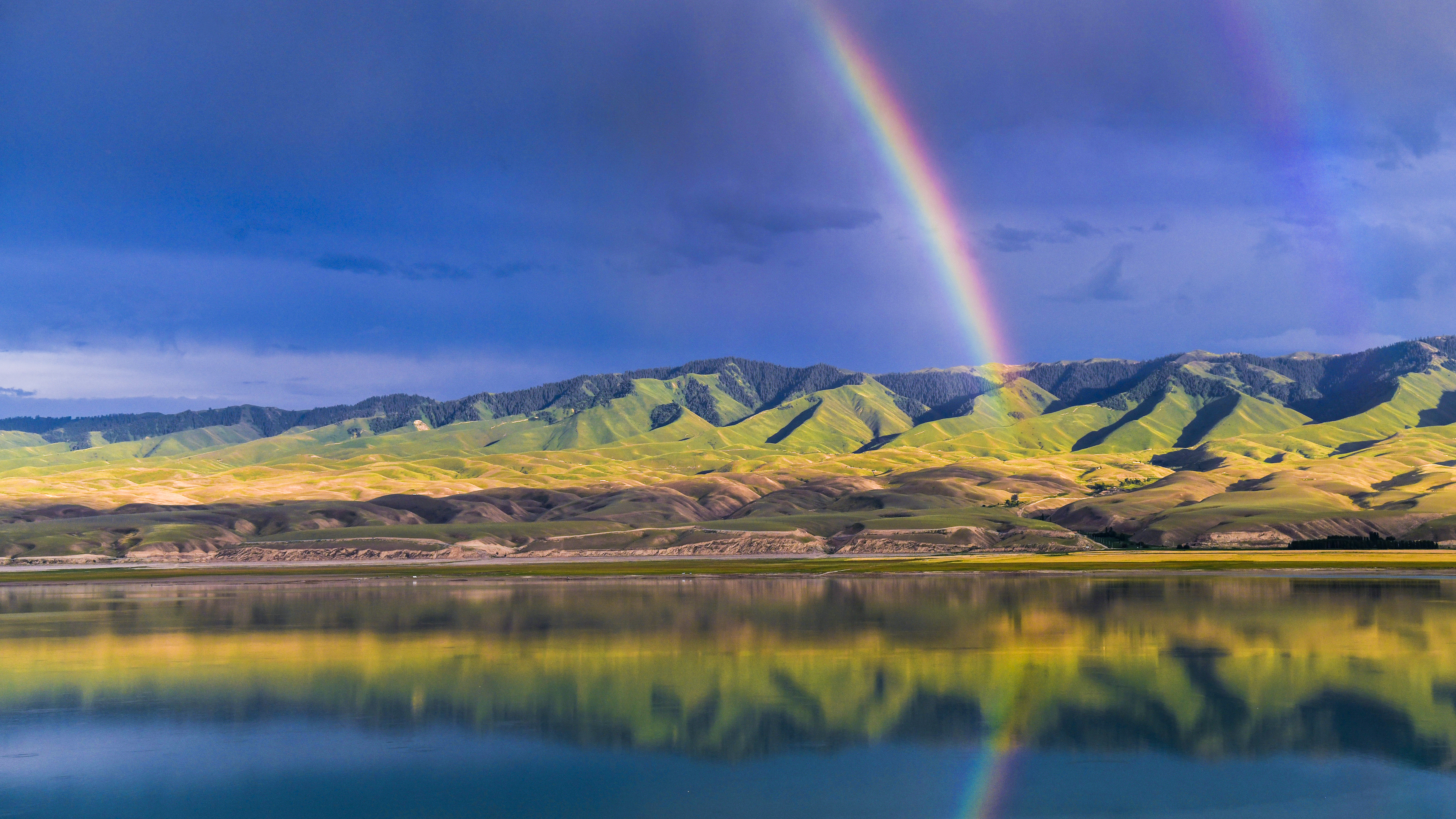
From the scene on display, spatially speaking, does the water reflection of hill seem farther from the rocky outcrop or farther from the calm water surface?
the rocky outcrop

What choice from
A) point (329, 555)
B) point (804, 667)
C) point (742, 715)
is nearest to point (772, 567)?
point (329, 555)

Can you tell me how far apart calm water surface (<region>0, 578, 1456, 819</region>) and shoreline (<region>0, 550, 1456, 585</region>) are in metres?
48.3

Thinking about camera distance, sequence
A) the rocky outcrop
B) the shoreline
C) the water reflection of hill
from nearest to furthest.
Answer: the water reflection of hill, the shoreline, the rocky outcrop

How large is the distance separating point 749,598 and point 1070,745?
58131 millimetres

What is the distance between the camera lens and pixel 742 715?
44.2 m

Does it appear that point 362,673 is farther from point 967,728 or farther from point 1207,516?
point 1207,516

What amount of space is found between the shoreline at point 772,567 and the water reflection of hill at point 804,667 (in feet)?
110

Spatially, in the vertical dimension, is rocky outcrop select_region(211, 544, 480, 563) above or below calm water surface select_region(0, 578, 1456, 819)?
below

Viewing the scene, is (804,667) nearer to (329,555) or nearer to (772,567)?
(772,567)

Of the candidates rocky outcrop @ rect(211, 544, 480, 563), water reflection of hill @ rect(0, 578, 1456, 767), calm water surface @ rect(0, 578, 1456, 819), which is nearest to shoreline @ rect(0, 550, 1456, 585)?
rocky outcrop @ rect(211, 544, 480, 563)

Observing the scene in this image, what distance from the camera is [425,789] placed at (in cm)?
3431

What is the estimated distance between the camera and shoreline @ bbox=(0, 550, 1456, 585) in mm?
130000

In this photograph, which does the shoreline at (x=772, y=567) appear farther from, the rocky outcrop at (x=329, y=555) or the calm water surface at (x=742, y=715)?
the calm water surface at (x=742, y=715)

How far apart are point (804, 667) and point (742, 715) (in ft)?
39.6
